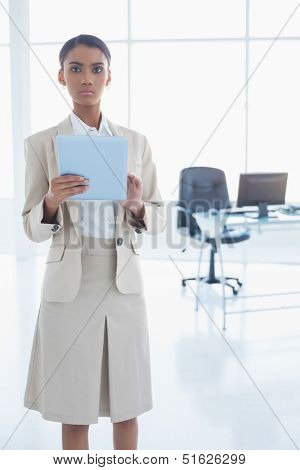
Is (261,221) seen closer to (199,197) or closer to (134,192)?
(199,197)

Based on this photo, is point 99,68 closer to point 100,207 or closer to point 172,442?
point 100,207

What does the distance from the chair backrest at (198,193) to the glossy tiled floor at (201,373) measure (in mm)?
579

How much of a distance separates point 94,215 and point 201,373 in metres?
1.63

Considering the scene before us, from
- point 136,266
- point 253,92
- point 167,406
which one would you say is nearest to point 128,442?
point 136,266

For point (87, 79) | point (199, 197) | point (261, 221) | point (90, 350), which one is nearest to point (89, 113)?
point (87, 79)

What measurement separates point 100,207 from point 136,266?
0.18m

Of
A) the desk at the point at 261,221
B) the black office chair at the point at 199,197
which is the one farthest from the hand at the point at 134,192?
the black office chair at the point at 199,197

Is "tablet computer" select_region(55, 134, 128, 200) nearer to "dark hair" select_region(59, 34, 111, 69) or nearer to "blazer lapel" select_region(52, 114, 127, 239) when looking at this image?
"blazer lapel" select_region(52, 114, 127, 239)

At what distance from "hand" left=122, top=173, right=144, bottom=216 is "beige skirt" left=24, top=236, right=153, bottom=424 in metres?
0.11

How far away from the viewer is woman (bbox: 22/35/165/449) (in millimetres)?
1278

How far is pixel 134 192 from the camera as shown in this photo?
1.28 metres

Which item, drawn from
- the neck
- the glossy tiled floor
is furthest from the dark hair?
the glossy tiled floor

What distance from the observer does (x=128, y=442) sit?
141cm

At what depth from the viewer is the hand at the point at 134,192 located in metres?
1.27
